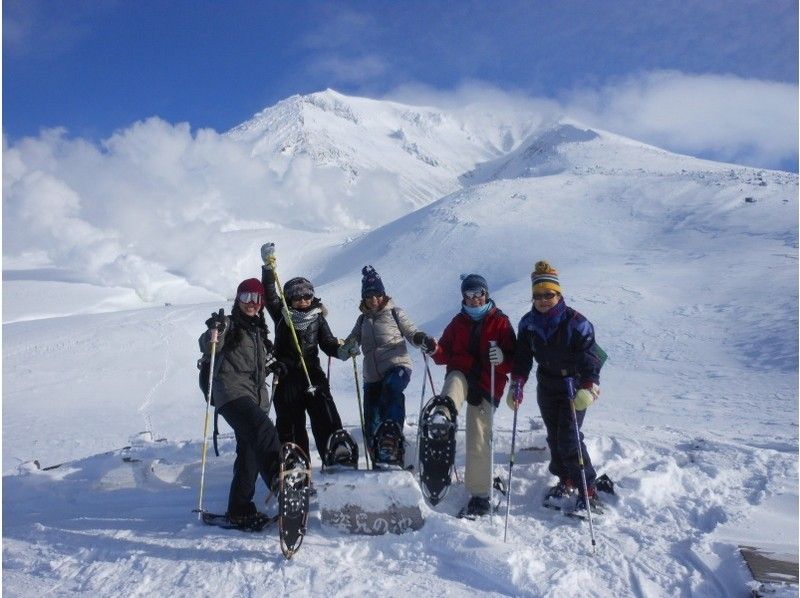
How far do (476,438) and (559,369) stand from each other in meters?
0.96

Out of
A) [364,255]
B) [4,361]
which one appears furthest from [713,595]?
[364,255]

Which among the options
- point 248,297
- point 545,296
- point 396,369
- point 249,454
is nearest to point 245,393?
point 249,454

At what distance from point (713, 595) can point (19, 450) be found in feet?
39.0

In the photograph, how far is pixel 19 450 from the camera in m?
11.0

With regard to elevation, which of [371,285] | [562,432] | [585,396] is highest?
[371,285]

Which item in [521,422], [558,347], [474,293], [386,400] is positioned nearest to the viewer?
[558,347]

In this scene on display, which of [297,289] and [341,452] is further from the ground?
[297,289]

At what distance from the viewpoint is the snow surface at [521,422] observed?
13.0ft

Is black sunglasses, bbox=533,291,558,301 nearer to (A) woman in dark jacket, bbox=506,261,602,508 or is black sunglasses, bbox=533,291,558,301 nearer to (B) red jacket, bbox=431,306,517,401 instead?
(A) woman in dark jacket, bbox=506,261,602,508

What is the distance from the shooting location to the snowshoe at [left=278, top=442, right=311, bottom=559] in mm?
4047

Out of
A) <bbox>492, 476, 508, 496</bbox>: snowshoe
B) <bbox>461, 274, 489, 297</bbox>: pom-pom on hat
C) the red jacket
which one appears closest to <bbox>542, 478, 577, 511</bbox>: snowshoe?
<bbox>492, 476, 508, 496</bbox>: snowshoe

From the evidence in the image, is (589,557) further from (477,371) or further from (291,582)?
(291,582)

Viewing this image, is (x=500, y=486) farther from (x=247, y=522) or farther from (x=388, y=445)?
(x=247, y=522)

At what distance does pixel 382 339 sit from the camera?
592cm
